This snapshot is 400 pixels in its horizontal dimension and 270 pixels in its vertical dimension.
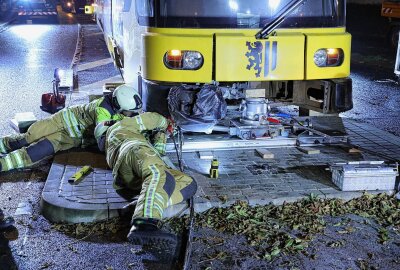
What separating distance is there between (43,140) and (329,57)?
3.57 m

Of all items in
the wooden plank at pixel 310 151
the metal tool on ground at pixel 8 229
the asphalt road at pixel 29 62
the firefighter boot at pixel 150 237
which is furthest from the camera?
the asphalt road at pixel 29 62

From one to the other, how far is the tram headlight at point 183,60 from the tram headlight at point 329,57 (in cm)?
144

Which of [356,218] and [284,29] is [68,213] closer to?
[356,218]

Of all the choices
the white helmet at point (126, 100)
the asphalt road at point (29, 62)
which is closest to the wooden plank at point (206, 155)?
the white helmet at point (126, 100)

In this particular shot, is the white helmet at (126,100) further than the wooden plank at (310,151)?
No

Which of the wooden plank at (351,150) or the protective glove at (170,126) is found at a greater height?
the protective glove at (170,126)

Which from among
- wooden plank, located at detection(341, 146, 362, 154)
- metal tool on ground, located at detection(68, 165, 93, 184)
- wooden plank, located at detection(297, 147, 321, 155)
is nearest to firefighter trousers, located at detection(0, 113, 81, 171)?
metal tool on ground, located at detection(68, 165, 93, 184)

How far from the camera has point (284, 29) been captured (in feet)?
20.5

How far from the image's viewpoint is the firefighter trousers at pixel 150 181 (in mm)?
4348

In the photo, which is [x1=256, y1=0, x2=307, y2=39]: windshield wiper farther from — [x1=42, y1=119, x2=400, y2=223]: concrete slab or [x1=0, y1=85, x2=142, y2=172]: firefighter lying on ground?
[x1=0, y1=85, x2=142, y2=172]: firefighter lying on ground

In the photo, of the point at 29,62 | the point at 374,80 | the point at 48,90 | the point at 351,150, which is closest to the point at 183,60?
the point at 351,150

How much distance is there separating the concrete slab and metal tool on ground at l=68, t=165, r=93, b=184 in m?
0.06

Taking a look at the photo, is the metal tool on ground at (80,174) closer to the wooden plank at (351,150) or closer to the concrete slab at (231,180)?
the concrete slab at (231,180)

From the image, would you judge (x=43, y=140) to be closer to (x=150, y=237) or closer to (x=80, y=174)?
(x=80, y=174)
